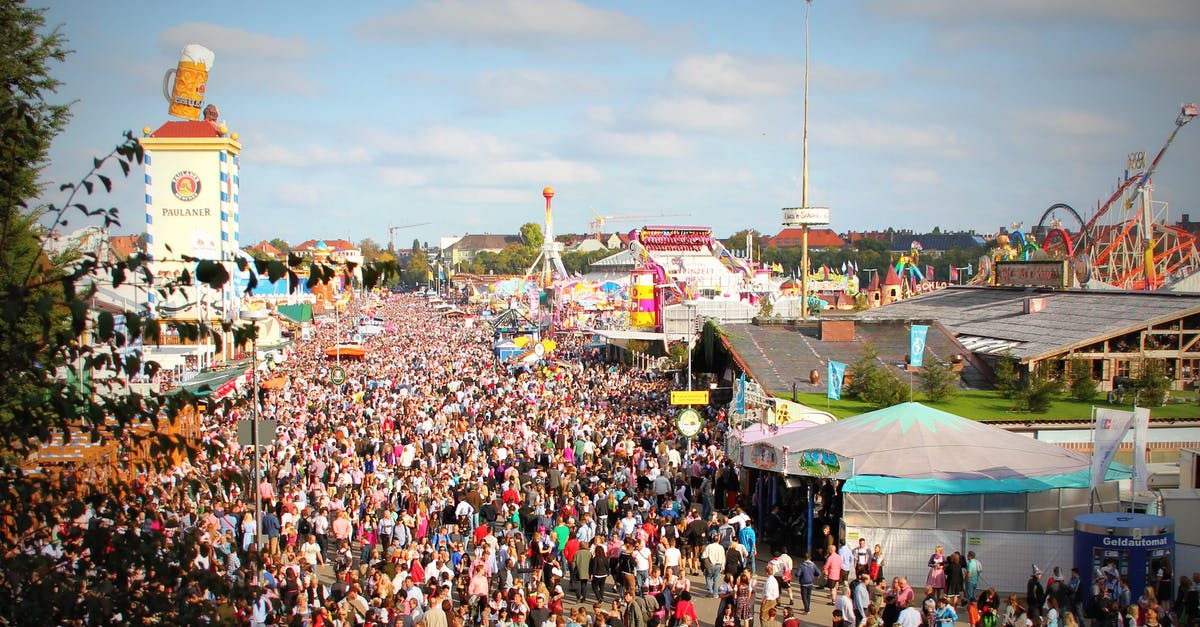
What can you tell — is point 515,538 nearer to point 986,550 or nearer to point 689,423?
point 986,550

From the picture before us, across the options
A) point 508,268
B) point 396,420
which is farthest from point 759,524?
point 508,268

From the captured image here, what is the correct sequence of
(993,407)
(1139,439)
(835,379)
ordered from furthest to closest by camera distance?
(993,407) < (835,379) < (1139,439)

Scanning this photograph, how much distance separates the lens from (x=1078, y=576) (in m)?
13.8

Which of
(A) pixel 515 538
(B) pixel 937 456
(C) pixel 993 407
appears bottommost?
(A) pixel 515 538

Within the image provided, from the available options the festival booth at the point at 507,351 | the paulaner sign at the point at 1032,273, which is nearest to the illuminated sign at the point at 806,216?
the paulaner sign at the point at 1032,273

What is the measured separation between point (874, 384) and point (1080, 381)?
215 inches

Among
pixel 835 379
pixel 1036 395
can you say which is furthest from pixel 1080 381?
pixel 835 379

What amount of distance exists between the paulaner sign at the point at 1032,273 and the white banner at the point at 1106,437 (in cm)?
2611

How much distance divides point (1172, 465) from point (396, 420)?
61.7 ft

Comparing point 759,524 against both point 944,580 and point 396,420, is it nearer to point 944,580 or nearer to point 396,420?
point 944,580

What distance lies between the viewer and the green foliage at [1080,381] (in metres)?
27.2

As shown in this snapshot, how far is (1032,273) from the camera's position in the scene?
42.2 meters

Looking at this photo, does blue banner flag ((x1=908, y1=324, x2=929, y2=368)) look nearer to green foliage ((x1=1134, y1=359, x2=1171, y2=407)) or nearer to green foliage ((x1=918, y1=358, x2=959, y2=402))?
green foliage ((x1=918, y1=358, x2=959, y2=402))

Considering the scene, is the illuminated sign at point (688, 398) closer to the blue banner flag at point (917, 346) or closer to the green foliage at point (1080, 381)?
the blue banner flag at point (917, 346)
